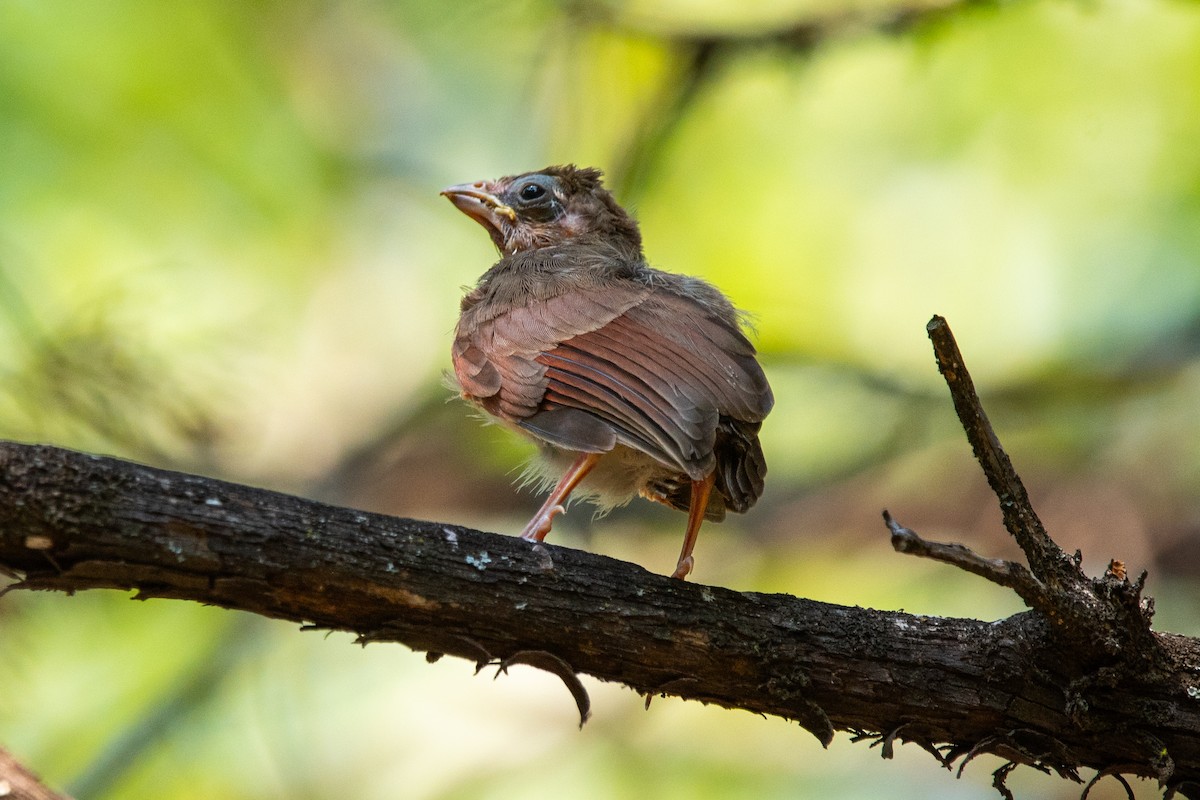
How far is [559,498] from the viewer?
Answer: 14.1ft

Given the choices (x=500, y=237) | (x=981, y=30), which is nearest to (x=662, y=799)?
(x=500, y=237)

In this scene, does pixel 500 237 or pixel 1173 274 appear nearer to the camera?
pixel 500 237

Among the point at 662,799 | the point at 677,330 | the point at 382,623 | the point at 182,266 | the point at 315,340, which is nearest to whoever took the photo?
the point at 382,623

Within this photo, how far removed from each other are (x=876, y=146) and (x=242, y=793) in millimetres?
6609

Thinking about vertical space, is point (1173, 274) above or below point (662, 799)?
above

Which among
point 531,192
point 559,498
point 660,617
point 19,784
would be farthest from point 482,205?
point 19,784

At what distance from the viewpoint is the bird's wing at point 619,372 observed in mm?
3816

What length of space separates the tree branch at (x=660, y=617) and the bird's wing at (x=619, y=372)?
0.52m

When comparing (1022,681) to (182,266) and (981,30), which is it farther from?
(981,30)

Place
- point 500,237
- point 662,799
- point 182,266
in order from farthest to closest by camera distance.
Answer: point 662,799 → point 182,266 → point 500,237

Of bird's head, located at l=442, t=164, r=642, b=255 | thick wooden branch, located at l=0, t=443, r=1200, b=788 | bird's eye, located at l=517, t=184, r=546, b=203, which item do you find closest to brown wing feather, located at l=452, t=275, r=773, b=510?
thick wooden branch, located at l=0, t=443, r=1200, b=788

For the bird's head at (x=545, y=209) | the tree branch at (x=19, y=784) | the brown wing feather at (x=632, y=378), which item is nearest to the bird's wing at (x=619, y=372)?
the brown wing feather at (x=632, y=378)

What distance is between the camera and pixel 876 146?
379 inches

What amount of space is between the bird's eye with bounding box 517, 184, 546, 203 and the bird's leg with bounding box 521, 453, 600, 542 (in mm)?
1717
